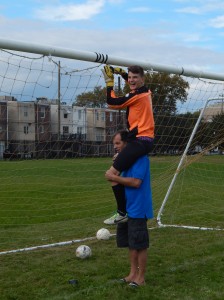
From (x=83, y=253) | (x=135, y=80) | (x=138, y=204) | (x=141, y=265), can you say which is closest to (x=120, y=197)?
(x=138, y=204)

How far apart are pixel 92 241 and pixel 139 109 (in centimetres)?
313

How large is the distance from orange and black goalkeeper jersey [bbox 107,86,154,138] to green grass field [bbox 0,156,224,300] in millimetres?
1630

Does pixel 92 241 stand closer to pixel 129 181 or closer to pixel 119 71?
pixel 129 181

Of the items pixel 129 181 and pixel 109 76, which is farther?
pixel 109 76

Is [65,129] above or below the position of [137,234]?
above

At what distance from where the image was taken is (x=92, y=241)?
7.49 metres

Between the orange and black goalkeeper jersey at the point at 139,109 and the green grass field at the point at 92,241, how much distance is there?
5.35 feet

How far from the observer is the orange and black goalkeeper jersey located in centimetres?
500

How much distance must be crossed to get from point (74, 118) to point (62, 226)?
3195 mm

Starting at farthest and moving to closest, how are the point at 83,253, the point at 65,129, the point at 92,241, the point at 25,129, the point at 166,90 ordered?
the point at 166,90
the point at 92,241
the point at 65,129
the point at 25,129
the point at 83,253

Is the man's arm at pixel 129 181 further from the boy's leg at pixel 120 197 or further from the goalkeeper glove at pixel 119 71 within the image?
the goalkeeper glove at pixel 119 71

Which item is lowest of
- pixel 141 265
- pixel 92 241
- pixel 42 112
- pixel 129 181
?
pixel 92 241

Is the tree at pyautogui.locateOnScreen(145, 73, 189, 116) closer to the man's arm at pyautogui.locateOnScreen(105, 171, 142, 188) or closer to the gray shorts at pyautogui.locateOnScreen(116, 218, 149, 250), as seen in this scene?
the man's arm at pyautogui.locateOnScreen(105, 171, 142, 188)

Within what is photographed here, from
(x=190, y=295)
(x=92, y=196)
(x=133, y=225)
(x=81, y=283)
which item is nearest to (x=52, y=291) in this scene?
(x=81, y=283)
